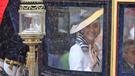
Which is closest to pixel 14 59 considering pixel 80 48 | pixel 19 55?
pixel 19 55

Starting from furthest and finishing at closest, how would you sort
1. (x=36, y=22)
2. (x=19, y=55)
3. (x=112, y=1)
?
(x=19, y=55)
(x=112, y=1)
(x=36, y=22)

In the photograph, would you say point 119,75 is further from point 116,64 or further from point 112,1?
point 112,1

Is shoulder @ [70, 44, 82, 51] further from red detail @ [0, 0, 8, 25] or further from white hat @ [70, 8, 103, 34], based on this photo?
red detail @ [0, 0, 8, 25]

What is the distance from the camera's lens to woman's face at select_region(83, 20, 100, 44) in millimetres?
3328

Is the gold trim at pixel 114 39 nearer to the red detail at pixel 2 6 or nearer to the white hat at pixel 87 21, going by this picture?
the white hat at pixel 87 21

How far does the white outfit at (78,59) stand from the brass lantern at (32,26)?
46 cm

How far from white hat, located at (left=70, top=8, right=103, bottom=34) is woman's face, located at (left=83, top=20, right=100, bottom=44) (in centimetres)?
3

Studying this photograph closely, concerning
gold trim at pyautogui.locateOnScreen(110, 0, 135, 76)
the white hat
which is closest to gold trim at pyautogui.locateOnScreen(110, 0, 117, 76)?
gold trim at pyautogui.locateOnScreen(110, 0, 135, 76)

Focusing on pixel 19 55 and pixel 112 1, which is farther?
pixel 19 55

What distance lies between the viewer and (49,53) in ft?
11.2

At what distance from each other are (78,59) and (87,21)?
31 centimetres

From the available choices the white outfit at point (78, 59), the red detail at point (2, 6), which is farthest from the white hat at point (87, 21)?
the red detail at point (2, 6)

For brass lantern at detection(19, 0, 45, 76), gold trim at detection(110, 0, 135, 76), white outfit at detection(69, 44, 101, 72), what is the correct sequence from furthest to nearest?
white outfit at detection(69, 44, 101, 72) → gold trim at detection(110, 0, 135, 76) → brass lantern at detection(19, 0, 45, 76)

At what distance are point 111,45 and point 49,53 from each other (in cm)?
50
